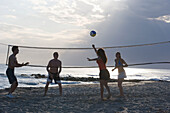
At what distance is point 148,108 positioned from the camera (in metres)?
5.24

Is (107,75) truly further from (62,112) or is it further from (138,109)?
(62,112)

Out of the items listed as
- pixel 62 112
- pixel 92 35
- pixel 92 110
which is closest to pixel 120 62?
pixel 92 35

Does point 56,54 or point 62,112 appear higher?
point 56,54

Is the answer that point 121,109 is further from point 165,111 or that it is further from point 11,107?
point 11,107

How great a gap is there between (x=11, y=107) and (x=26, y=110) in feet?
1.93

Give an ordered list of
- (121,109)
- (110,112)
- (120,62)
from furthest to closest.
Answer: (120,62)
(121,109)
(110,112)

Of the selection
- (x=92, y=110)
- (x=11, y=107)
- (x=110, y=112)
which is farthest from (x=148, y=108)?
(x=11, y=107)

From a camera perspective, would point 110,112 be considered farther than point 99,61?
No

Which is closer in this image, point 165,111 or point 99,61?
point 165,111

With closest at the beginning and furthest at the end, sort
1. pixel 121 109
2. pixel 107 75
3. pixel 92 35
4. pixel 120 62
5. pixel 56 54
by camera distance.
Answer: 1. pixel 121 109
2. pixel 107 75
3. pixel 120 62
4. pixel 56 54
5. pixel 92 35

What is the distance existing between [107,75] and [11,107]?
9.88 feet

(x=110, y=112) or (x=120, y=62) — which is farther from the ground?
(x=120, y=62)

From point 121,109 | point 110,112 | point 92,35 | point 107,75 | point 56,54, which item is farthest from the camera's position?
point 92,35

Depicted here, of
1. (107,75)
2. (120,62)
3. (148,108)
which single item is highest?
(120,62)
